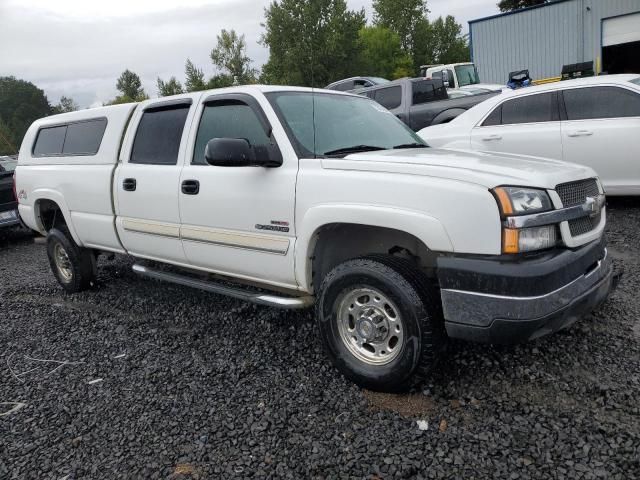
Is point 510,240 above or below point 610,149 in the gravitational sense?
above

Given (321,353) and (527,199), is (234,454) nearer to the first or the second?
(321,353)

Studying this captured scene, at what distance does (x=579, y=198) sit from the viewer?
288cm

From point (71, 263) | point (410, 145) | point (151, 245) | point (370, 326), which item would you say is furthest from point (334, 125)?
point (71, 263)

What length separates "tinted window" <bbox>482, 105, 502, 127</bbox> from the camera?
6984 mm

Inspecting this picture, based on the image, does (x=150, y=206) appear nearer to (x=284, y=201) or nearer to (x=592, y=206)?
(x=284, y=201)

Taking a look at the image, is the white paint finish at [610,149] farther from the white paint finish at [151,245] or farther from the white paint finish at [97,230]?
the white paint finish at [97,230]

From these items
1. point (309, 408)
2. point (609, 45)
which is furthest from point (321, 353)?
point (609, 45)

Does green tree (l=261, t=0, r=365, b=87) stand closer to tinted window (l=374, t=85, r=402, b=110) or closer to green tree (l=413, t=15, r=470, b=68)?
tinted window (l=374, t=85, r=402, b=110)

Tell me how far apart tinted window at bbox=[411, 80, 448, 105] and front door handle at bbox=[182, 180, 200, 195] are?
24.1ft

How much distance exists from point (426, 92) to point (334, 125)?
7371 mm

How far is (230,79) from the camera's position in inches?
Answer: 1660

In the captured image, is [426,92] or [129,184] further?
[426,92]

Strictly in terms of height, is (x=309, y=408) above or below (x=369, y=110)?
below

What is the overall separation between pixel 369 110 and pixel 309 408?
231 centimetres
